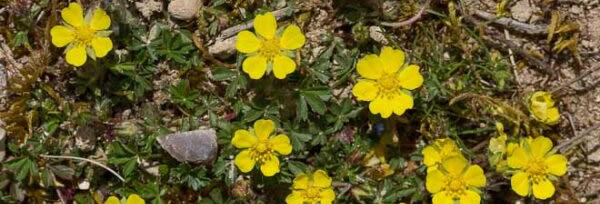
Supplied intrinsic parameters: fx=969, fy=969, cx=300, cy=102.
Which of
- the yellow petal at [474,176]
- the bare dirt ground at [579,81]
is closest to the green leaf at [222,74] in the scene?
the yellow petal at [474,176]

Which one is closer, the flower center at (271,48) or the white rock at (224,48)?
A: the flower center at (271,48)

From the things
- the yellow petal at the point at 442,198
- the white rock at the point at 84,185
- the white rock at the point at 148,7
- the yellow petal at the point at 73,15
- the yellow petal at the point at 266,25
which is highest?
the yellow petal at the point at 73,15

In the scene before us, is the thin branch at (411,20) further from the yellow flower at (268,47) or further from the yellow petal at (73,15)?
the yellow petal at (73,15)

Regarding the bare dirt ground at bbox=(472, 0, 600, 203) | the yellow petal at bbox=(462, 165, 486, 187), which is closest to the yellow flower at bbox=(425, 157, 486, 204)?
the yellow petal at bbox=(462, 165, 486, 187)

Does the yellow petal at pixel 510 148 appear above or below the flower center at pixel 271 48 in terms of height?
below

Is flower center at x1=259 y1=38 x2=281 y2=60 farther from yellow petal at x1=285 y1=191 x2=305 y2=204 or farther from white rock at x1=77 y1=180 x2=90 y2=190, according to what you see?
white rock at x1=77 y1=180 x2=90 y2=190

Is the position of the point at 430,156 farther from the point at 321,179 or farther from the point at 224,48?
the point at 224,48
